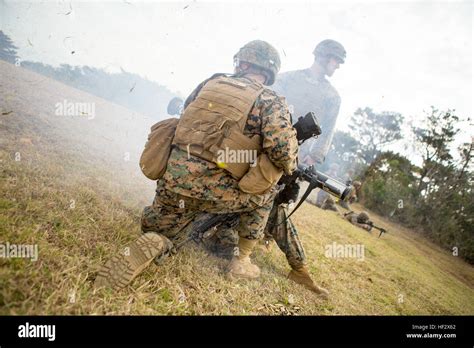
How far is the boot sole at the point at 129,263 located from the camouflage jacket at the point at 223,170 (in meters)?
0.48

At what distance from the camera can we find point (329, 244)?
5727mm

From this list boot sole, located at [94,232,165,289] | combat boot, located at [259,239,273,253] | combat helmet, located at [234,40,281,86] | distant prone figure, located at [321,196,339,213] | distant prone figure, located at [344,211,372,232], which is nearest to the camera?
boot sole, located at [94,232,165,289]

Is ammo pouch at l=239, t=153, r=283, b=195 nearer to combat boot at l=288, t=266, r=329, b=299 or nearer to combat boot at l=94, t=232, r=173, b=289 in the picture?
combat boot at l=94, t=232, r=173, b=289

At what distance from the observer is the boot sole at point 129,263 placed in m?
1.91

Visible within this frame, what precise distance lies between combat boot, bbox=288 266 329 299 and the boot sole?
1.77 m

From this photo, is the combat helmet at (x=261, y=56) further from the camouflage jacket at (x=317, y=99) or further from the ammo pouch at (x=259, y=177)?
the camouflage jacket at (x=317, y=99)

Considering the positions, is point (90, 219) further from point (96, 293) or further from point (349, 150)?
point (349, 150)

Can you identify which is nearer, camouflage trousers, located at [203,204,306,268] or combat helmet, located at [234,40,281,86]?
combat helmet, located at [234,40,281,86]

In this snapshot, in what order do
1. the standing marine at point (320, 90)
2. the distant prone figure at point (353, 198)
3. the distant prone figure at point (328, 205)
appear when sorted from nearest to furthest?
the distant prone figure at point (353, 198)
the standing marine at point (320, 90)
the distant prone figure at point (328, 205)

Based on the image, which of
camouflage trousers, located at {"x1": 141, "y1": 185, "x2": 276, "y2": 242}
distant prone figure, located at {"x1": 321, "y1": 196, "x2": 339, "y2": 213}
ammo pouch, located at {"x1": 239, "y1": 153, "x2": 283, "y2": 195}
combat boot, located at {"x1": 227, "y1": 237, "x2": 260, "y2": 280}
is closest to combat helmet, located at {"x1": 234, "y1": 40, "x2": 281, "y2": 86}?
ammo pouch, located at {"x1": 239, "y1": 153, "x2": 283, "y2": 195}

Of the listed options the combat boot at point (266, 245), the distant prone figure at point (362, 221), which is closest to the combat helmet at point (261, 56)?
the combat boot at point (266, 245)

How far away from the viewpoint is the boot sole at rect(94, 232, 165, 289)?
1905 mm

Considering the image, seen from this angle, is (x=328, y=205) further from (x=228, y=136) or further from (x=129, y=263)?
(x=129, y=263)
